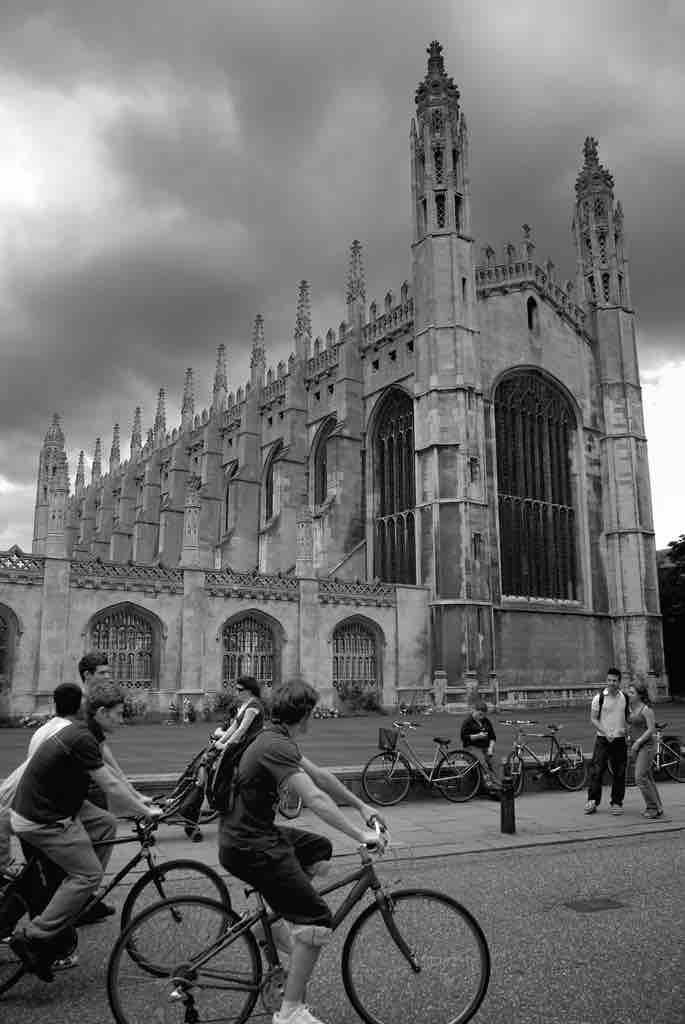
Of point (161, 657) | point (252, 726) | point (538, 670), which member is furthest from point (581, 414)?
point (252, 726)

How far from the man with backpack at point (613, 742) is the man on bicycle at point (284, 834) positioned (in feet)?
22.9

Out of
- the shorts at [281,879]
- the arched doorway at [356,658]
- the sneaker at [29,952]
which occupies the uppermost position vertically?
the arched doorway at [356,658]

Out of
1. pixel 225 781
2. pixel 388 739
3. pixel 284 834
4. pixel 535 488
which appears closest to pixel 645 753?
pixel 388 739

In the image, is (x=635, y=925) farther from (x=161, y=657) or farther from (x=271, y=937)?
(x=161, y=657)

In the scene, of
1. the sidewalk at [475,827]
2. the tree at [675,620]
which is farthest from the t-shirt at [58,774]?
the tree at [675,620]

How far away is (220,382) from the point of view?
166ft

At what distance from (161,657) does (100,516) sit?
3711 centimetres

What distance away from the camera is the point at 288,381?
135ft

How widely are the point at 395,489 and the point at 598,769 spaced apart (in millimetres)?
24883

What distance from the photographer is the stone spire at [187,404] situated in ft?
172

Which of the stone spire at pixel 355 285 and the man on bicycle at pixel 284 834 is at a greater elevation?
the stone spire at pixel 355 285

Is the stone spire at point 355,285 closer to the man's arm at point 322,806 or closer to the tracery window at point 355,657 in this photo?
the tracery window at point 355,657

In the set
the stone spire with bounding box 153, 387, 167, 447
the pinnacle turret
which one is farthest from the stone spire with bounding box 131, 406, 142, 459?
the pinnacle turret

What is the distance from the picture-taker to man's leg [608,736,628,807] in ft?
32.8
